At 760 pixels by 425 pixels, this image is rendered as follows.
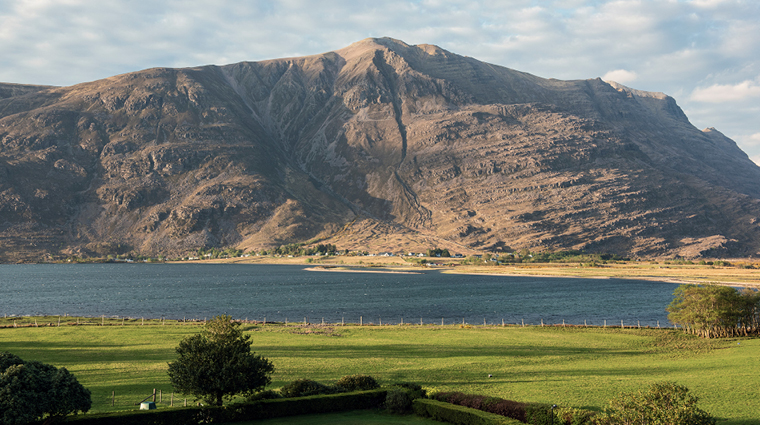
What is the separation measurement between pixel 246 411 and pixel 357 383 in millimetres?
9359

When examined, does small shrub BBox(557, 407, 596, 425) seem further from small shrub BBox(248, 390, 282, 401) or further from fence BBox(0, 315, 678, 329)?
fence BBox(0, 315, 678, 329)

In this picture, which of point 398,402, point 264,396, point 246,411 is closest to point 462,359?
point 398,402

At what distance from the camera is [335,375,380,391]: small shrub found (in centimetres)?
4106

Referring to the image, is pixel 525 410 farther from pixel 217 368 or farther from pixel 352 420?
pixel 217 368

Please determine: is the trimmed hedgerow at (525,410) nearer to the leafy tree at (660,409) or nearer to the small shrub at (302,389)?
the leafy tree at (660,409)

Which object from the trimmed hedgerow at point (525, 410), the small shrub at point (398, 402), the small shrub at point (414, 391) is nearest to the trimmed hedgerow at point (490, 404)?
the trimmed hedgerow at point (525, 410)

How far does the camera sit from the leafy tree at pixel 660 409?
77.4 ft

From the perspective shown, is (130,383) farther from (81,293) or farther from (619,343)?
(81,293)

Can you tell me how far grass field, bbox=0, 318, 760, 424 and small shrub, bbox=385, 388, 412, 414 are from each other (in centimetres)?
326

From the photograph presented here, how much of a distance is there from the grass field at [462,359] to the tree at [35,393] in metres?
6.26

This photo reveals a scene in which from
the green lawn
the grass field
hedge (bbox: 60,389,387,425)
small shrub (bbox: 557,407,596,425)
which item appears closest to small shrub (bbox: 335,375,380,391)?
hedge (bbox: 60,389,387,425)

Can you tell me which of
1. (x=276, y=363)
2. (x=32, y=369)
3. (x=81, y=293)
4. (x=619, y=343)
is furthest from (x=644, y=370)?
(x=81, y=293)

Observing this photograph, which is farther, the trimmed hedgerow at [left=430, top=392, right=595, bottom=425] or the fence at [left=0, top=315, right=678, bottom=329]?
the fence at [left=0, top=315, right=678, bottom=329]

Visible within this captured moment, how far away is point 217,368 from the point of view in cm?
3534
